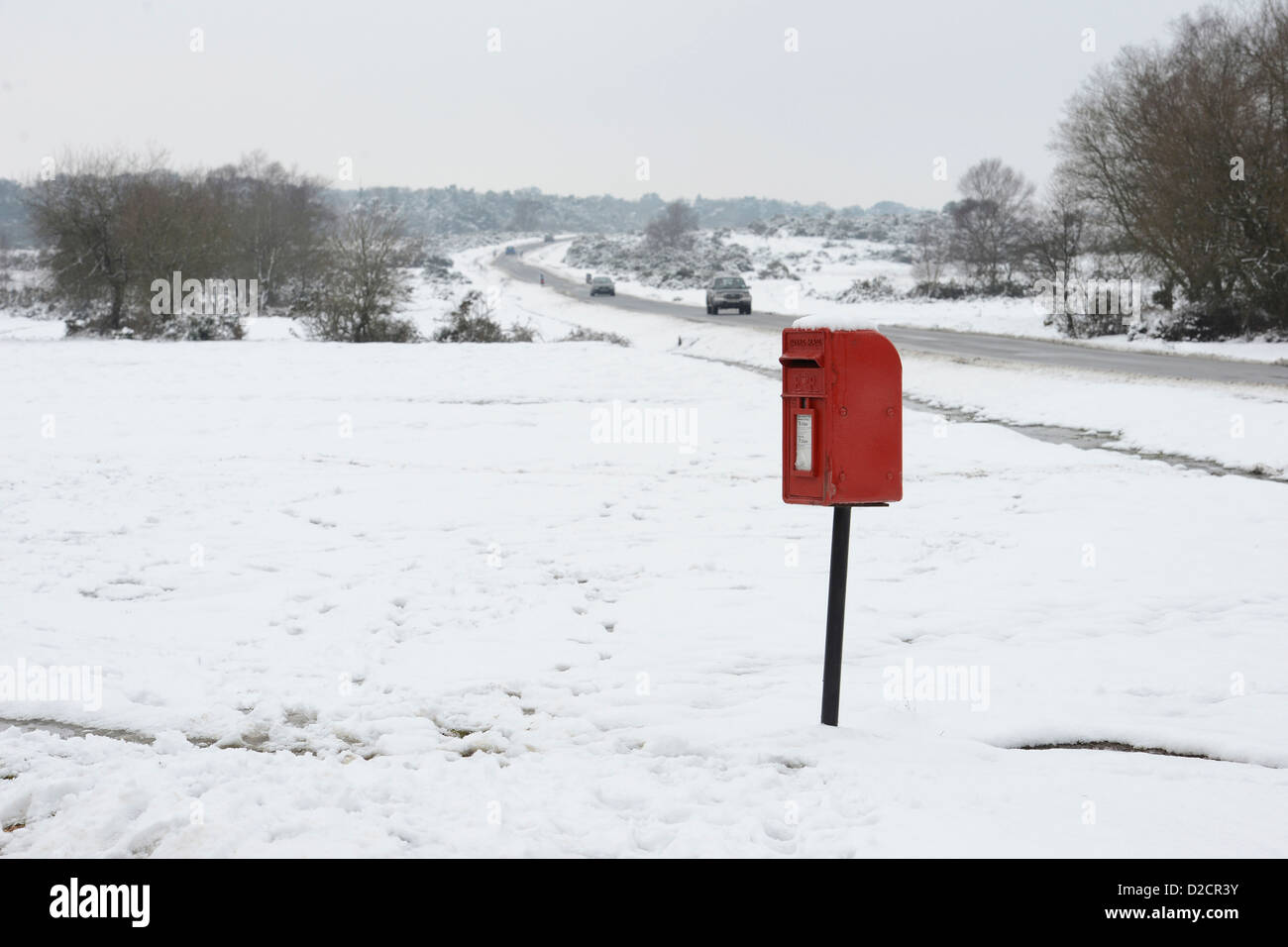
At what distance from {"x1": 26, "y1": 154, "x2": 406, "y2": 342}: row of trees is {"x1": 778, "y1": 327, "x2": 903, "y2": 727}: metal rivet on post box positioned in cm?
2777

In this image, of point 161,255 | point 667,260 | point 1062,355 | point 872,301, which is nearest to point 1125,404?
point 1062,355

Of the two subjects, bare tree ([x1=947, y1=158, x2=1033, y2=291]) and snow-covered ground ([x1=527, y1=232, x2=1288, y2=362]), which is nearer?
snow-covered ground ([x1=527, y1=232, x2=1288, y2=362])

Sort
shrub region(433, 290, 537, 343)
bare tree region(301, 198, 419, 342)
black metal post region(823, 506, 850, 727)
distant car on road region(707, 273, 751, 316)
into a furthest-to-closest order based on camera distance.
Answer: distant car on road region(707, 273, 751, 316)
shrub region(433, 290, 537, 343)
bare tree region(301, 198, 419, 342)
black metal post region(823, 506, 850, 727)

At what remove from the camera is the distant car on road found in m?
42.0

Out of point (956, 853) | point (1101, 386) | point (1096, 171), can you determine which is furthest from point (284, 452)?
point (1096, 171)

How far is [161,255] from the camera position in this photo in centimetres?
3506

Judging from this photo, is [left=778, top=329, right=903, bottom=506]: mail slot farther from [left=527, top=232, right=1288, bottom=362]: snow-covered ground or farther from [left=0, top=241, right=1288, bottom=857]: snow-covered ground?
[left=0, top=241, right=1288, bottom=857]: snow-covered ground

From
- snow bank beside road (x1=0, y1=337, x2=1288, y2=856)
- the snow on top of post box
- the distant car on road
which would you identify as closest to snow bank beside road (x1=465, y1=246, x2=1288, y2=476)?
the snow on top of post box

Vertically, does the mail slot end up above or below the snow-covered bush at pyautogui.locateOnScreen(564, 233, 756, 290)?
below

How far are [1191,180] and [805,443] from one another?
103 ft

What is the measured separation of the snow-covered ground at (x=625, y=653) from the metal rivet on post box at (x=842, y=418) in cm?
106

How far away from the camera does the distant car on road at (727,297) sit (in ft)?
138

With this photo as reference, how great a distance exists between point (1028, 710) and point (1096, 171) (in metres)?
39.5

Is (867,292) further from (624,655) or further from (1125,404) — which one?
(624,655)
